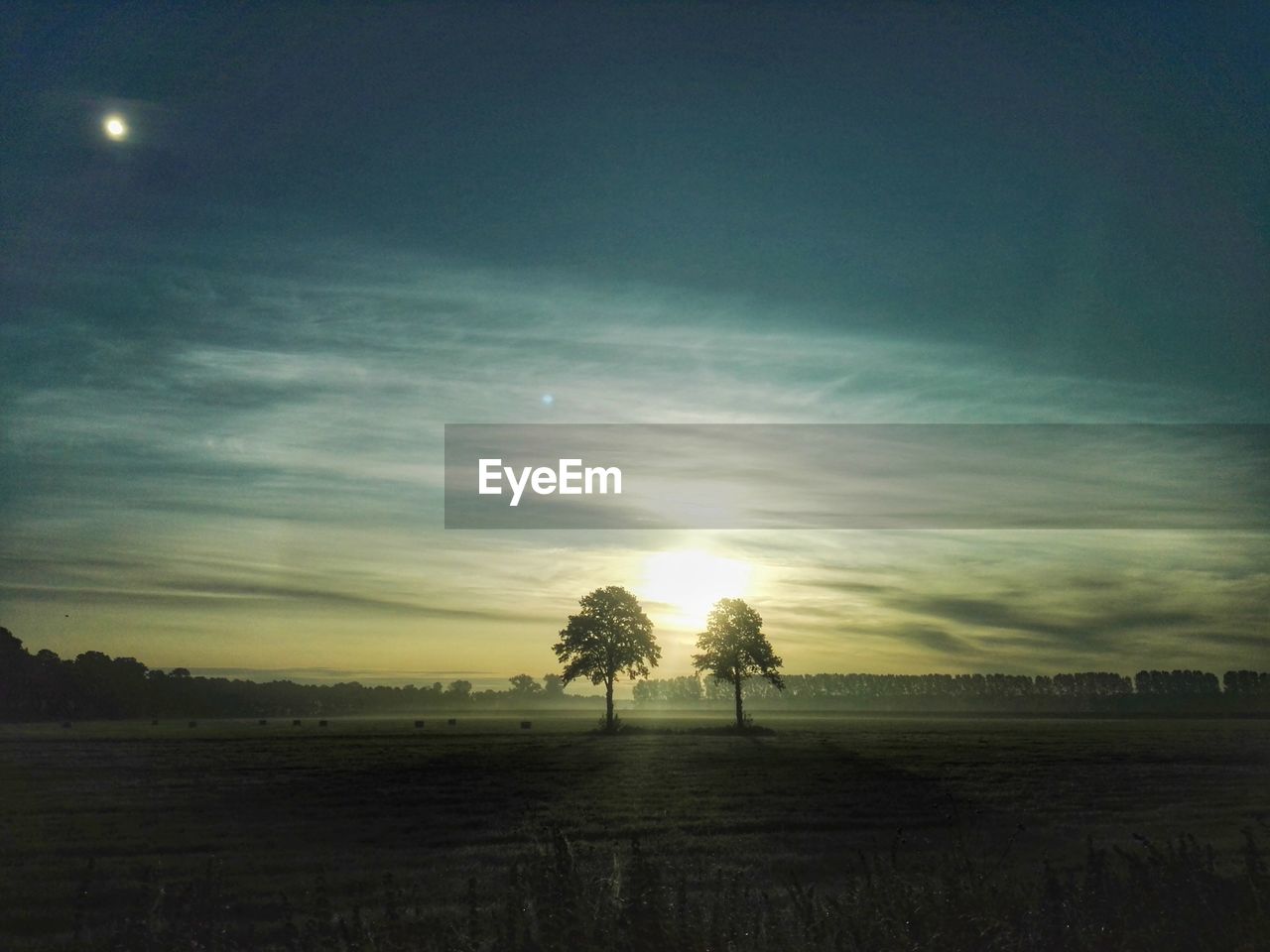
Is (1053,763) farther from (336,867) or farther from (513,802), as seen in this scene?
(336,867)

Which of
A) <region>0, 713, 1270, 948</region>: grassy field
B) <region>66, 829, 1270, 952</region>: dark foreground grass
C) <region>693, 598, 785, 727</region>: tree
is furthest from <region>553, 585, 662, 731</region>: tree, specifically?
<region>66, 829, 1270, 952</region>: dark foreground grass

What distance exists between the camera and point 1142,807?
80.6 ft

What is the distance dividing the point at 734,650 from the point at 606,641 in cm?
1088

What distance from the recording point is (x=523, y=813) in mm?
24453

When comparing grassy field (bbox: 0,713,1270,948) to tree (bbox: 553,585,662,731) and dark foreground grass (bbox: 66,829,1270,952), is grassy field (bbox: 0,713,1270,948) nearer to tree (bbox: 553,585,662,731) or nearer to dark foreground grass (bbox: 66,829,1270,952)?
dark foreground grass (bbox: 66,829,1270,952)

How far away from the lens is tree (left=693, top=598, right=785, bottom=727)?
275ft

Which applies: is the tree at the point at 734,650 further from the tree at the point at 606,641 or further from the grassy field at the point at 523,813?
the grassy field at the point at 523,813

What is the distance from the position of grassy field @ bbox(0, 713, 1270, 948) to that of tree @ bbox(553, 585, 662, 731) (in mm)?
35207

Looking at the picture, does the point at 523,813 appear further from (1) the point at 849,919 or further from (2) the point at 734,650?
(2) the point at 734,650

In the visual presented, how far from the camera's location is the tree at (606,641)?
8381cm

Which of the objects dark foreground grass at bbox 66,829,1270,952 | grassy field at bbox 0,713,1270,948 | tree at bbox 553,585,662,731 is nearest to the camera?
dark foreground grass at bbox 66,829,1270,952

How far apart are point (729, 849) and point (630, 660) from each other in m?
67.1

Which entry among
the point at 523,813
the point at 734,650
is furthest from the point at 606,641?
the point at 523,813

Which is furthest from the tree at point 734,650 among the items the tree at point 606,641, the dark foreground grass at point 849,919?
the dark foreground grass at point 849,919
